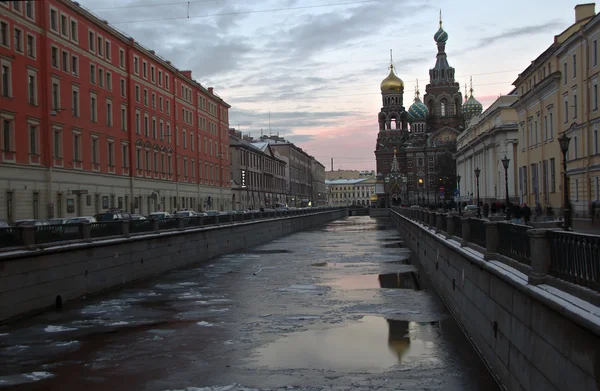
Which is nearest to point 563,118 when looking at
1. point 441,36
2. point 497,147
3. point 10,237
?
point 497,147

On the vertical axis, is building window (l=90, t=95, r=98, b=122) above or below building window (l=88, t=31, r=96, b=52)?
below

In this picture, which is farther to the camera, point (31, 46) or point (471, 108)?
point (471, 108)

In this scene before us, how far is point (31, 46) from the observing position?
42.3 meters

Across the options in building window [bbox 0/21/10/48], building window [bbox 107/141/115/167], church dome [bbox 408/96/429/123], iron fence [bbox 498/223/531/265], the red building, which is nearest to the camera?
iron fence [bbox 498/223/531/265]

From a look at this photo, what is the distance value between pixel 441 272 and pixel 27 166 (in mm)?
27029

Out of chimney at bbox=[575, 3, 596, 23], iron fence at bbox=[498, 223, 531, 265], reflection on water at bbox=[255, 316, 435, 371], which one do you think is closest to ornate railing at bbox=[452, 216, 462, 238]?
reflection on water at bbox=[255, 316, 435, 371]

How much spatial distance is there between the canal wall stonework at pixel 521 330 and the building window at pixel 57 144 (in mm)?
32789

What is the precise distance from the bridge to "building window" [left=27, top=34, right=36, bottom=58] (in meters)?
17.2

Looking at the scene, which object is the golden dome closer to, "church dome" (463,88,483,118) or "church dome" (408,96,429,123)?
"church dome" (408,96,429,123)

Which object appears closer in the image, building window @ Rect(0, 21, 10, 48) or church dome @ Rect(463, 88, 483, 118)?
building window @ Rect(0, 21, 10, 48)

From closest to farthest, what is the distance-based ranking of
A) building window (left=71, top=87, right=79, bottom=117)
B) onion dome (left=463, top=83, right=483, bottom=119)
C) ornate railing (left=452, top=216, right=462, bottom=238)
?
ornate railing (left=452, top=216, right=462, bottom=238)
building window (left=71, top=87, right=79, bottom=117)
onion dome (left=463, top=83, right=483, bottom=119)

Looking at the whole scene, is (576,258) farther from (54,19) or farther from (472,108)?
(472,108)

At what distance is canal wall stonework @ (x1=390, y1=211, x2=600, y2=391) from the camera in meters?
7.68

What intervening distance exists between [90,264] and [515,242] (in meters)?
15.6
